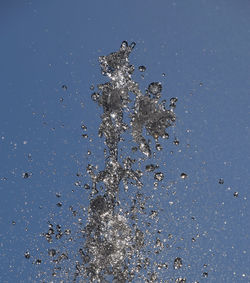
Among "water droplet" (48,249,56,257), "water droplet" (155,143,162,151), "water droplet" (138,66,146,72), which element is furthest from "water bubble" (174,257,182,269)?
"water droplet" (138,66,146,72)

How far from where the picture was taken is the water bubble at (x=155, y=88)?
536 cm

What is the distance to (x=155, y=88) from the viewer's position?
17.7 feet

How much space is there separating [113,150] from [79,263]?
1344mm

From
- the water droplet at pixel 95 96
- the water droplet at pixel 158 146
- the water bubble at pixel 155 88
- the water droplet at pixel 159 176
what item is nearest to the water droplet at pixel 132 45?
the water bubble at pixel 155 88

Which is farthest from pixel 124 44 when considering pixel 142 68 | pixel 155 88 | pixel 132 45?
pixel 155 88

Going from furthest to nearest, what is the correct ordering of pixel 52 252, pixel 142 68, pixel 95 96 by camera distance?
pixel 52 252
pixel 95 96
pixel 142 68

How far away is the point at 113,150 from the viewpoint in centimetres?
544

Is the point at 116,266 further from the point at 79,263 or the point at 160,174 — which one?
the point at 160,174

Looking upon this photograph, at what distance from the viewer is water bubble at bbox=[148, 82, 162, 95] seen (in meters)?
5.36

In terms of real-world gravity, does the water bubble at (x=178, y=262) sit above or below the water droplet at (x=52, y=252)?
below

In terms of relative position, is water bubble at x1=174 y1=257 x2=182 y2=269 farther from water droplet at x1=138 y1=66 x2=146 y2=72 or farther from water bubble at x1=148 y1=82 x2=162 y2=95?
water droplet at x1=138 y1=66 x2=146 y2=72

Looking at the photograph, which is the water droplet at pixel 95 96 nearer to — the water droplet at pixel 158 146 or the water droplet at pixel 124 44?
the water droplet at pixel 124 44

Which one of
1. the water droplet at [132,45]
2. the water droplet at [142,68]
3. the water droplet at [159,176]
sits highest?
the water droplet at [132,45]

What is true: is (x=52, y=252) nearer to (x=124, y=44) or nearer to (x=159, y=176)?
(x=159, y=176)
